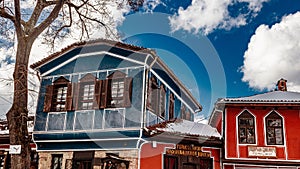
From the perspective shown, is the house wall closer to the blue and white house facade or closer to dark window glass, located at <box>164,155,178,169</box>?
the blue and white house facade

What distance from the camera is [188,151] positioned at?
45.3 ft

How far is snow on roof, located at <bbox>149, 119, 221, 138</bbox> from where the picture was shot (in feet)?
43.3

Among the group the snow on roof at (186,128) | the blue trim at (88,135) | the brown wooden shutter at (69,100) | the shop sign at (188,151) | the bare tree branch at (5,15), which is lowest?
the shop sign at (188,151)

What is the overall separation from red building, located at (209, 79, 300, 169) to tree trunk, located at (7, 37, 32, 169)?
309 inches

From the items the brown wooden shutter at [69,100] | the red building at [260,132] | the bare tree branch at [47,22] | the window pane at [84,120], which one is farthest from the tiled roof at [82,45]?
the red building at [260,132]

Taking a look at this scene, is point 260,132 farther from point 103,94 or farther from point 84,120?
point 84,120

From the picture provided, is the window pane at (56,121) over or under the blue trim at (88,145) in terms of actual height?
over

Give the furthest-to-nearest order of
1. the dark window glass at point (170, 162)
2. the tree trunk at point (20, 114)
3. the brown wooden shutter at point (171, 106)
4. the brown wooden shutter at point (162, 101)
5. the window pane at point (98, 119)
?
the brown wooden shutter at point (171, 106) → the brown wooden shutter at point (162, 101) → the dark window glass at point (170, 162) → the window pane at point (98, 119) → the tree trunk at point (20, 114)

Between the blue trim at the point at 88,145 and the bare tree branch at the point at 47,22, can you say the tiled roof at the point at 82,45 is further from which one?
the blue trim at the point at 88,145

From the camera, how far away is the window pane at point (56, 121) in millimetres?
13609

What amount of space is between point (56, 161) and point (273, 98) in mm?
9661

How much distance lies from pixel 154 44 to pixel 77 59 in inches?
129

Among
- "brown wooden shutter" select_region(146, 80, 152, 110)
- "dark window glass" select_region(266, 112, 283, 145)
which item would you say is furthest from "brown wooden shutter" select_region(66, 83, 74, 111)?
"dark window glass" select_region(266, 112, 283, 145)

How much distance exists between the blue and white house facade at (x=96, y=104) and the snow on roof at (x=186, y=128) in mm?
492
